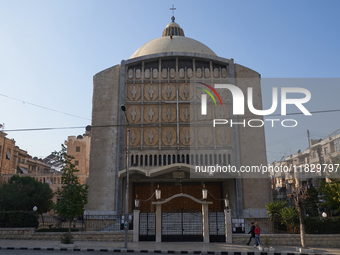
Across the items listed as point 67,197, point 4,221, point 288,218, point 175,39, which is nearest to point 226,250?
point 288,218

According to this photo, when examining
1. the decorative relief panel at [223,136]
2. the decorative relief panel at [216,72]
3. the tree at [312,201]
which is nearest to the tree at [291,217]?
the tree at [312,201]

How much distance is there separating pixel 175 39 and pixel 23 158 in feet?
137

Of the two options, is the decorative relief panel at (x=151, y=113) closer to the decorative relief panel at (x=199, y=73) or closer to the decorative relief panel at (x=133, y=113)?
the decorative relief panel at (x=133, y=113)

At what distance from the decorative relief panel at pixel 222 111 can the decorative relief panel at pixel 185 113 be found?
2.57 meters

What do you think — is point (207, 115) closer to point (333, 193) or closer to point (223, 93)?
point (223, 93)

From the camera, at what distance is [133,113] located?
31406mm

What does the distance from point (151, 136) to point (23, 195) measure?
15.9m

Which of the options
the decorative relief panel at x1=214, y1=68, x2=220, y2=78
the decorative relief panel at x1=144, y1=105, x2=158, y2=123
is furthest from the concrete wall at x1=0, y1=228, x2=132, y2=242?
the decorative relief panel at x1=214, y1=68, x2=220, y2=78

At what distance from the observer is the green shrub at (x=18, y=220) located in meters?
22.0

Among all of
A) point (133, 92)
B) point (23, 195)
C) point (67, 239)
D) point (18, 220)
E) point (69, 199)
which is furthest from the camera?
point (23, 195)

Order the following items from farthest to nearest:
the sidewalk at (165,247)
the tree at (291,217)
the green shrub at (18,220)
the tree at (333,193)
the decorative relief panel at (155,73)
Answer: the decorative relief panel at (155,73), the green shrub at (18,220), the tree at (333,193), the tree at (291,217), the sidewalk at (165,247)

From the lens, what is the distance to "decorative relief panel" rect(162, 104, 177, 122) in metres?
31.3

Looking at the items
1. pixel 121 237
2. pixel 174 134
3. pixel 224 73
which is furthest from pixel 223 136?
pixel 121 237

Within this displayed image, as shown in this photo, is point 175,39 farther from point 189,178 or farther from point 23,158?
point 23,158
